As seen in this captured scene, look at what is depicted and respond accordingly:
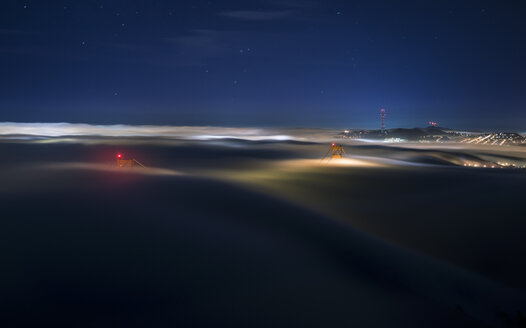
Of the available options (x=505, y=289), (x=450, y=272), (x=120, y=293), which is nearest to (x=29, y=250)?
(x=120, y=293)

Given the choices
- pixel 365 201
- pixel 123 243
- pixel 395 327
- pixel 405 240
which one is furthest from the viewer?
pixel 365 201

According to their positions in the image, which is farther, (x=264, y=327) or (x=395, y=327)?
(x=395, y=327)

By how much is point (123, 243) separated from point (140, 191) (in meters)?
8.04

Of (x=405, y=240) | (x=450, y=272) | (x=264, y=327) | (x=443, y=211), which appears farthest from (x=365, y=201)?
(x=264, y=327)

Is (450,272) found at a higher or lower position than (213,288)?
lower

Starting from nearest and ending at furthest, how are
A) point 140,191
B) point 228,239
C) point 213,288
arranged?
point 213,288 → point 228,239 → point 140,191

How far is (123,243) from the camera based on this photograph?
9547mm

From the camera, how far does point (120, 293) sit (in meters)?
6.94

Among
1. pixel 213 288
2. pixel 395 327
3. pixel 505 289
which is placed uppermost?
pixel 213 288

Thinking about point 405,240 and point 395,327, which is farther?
point 405,240

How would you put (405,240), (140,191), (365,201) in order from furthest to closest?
(365,201) → (140,191) → (405,240)

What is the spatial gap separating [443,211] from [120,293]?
14683 mm

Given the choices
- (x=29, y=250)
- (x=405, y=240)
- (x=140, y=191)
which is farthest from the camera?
(x=140, y=191)

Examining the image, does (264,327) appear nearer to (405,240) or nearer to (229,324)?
(229,324)
